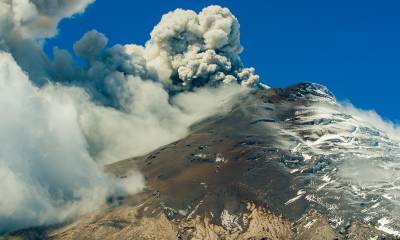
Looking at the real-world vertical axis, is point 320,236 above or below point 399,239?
above

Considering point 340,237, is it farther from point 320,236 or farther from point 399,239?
point 399,239

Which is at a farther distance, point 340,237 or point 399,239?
point 340,237

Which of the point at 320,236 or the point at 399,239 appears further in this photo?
the point at 320,236

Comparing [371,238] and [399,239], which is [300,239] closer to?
[371,238]

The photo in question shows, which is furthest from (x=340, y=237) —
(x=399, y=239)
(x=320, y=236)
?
(x=399, y=239)

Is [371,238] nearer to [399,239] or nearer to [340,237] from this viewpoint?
[340,237]

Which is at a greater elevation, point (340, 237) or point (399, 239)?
point (340, 237)

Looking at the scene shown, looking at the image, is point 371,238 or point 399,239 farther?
point 371,238

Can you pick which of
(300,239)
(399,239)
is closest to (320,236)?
(300,239)
